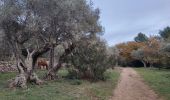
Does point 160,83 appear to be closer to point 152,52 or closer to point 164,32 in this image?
point 152,52

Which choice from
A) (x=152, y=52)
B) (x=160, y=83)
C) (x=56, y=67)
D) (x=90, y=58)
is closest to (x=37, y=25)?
(x=56, y=67)

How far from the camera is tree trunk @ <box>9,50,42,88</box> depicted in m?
21.8

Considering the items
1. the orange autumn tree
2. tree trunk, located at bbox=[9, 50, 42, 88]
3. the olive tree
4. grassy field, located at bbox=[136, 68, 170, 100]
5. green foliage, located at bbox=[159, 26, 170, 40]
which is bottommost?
grassy field, located at bbox=[136, 68, 170, 100]

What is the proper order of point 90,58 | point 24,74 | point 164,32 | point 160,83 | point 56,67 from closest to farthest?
point 24,74, point 160,83, point 56,67, point 90,58, point 164,32

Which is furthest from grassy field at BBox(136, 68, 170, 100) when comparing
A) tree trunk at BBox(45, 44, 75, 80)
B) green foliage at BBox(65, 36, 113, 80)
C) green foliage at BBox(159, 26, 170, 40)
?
green foliage at BBox(159, 26, 170, 40)

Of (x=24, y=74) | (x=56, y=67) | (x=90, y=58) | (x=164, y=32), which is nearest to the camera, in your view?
(x=24, y=74)

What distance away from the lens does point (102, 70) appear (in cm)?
2959

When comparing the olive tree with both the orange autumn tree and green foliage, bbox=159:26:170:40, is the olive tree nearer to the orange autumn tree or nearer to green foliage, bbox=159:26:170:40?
the orange autumn tree

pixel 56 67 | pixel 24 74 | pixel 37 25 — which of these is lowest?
pixel 24 74

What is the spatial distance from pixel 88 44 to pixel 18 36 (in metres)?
7.41

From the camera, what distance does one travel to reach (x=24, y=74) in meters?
22.8

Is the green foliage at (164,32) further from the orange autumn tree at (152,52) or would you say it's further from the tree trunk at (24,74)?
the tree trunk at (24,74)

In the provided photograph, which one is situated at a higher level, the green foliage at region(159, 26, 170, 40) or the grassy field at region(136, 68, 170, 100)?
the green foliage at region(159, 26, 170, 40)

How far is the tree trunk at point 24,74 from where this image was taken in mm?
21822
